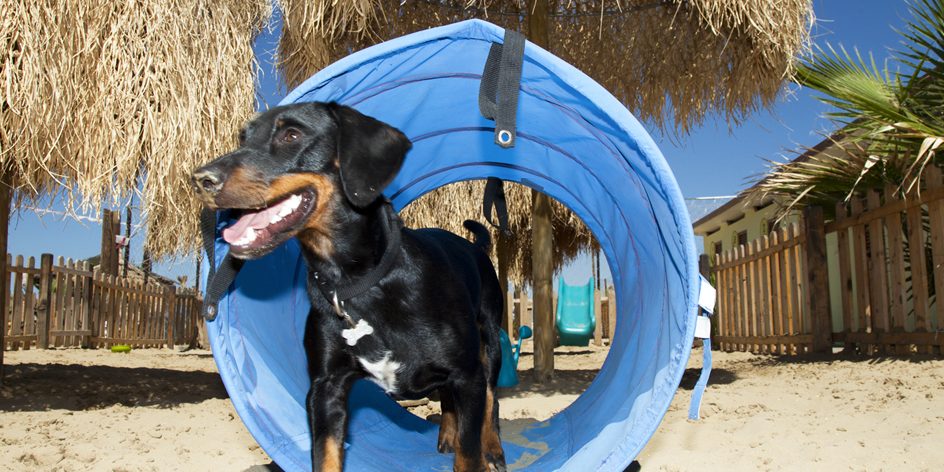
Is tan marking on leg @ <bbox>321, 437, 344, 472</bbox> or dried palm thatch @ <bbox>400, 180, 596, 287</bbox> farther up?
dried palm thatch @ <bbox>400, 180, 596, 287</bbox>

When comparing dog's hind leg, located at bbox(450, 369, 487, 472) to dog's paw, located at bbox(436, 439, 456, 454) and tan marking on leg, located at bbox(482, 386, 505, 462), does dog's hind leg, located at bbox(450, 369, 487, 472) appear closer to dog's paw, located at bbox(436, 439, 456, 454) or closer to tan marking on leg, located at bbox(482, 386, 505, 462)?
tan marking on leg, located at bbox(482, 386, 505, 462)

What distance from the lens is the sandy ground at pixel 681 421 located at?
343 cm

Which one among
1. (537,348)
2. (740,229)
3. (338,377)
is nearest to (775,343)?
(537,348)

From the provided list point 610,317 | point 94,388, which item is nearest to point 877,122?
point 94,388

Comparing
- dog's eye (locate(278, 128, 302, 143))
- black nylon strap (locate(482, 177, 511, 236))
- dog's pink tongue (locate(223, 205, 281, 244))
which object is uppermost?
black nylon strap (locate(482, 177, 511, 236))

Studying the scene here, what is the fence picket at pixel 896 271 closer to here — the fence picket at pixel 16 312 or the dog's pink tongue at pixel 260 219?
the dog's pink tongue at pixel 260 219

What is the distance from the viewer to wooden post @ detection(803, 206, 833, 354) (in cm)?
756

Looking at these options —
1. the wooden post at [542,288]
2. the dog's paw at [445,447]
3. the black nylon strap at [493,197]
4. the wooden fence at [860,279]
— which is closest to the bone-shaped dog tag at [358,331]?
the dog's paw at [445,447]

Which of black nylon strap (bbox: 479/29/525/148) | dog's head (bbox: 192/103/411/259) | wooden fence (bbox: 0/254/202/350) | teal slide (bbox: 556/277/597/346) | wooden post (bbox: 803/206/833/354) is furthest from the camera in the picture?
wooden fence (bbox: 0/254/202/350)

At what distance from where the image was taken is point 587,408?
3957 mm

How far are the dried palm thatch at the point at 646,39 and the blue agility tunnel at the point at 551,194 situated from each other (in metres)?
1.50

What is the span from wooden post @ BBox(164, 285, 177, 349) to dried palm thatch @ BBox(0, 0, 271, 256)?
1143 cm

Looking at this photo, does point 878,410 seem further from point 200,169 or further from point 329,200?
point 200,169

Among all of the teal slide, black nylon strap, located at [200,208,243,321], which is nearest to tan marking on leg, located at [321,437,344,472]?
black nylon strap, located at [200,208,243,321]
